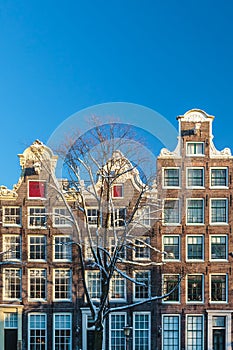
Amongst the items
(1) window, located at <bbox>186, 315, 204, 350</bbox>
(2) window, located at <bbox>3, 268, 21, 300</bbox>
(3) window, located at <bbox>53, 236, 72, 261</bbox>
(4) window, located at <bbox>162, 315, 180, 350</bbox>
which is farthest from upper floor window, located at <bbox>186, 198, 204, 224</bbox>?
(2) window, located at <bbox>3, 268, 21, 300</bbox>

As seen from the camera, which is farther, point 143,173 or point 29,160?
point 29,160

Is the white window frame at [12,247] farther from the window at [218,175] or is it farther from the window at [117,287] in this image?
the window at [218,175]

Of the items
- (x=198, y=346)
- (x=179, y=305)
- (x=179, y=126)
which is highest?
(x=179, y=126)

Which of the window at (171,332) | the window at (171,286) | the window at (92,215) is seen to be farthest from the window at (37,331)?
the window at (171,286)

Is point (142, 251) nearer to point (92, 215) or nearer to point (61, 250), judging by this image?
point (92, 215)

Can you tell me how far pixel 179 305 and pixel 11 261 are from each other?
8657mm

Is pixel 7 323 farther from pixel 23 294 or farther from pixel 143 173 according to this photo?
pixel 143 173

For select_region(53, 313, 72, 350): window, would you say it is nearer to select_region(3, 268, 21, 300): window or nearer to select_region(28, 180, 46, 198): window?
select_region(3, 268, 21, 300): window

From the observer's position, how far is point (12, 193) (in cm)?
3272

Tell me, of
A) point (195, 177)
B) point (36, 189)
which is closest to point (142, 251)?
point (195, 177)

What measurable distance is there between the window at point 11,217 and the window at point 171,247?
747cm

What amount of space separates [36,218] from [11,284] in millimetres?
3517

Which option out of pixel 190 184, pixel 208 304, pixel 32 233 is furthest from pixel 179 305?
pixel 32 233

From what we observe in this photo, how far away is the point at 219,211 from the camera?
32594 millimetres
